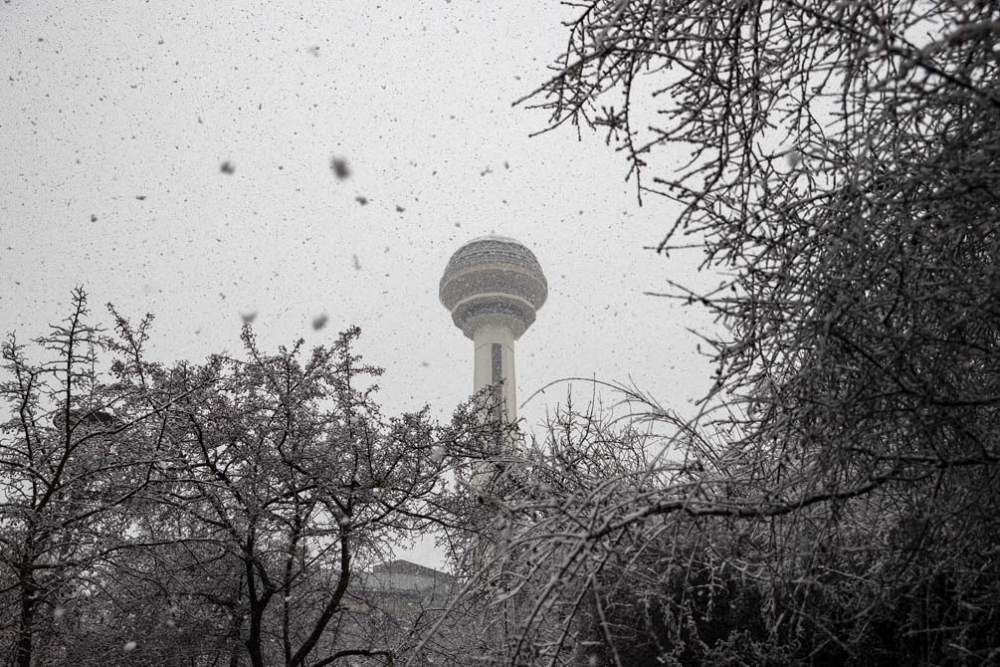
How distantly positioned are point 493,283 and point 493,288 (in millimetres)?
475

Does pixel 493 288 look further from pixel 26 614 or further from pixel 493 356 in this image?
pixel 26 614

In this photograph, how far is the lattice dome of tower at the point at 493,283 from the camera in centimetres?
5812

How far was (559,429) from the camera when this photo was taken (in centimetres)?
623

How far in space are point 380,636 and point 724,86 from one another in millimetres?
7646

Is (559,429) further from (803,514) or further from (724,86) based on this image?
(724,86)

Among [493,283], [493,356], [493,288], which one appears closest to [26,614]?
[493,356]

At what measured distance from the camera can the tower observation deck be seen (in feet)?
190

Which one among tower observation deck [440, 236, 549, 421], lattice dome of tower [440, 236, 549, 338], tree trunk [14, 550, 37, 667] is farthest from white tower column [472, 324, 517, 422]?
tree trunk [14, 550, 37, 667]

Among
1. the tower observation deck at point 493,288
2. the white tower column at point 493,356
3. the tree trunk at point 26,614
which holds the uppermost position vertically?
the tower observation deck at point 493,288

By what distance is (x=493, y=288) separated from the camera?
5906 cm

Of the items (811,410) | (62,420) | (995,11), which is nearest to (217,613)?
(62,420)

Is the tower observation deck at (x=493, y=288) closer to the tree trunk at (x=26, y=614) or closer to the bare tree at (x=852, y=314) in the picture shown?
the tree trunk at (x=26, y=614)

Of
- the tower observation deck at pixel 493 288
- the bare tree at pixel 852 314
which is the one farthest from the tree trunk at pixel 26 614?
the tower observation deck at pixel 493 288

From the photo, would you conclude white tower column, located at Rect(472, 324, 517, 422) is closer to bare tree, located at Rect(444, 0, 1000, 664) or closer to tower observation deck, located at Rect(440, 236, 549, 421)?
tower observation deck, located at Rect(440, 236, 549, 421)
